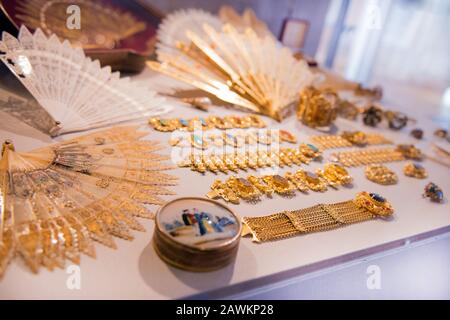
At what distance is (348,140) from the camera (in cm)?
230

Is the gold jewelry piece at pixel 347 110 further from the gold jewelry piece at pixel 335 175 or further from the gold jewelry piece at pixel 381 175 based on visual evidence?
the gold jewelry piece at pixel 335 175

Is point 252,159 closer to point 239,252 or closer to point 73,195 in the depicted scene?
point 239,252

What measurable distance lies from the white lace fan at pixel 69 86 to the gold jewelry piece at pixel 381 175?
1.06 metres

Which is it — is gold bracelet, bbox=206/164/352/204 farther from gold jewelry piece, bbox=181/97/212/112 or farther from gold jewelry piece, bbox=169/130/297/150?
gold jewelry piece, bbox=181/97/212/112

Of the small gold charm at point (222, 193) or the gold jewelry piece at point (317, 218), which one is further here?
the small gold charm at point (222, 193)

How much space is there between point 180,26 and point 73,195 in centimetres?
184

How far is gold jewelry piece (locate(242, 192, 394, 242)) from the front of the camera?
1407 millimetres

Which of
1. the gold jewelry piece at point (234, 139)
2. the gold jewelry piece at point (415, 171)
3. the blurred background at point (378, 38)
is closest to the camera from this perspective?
the gold jewelry piece at point (234, 139)

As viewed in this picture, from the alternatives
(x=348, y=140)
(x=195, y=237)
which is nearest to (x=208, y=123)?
(x=348, y=140)

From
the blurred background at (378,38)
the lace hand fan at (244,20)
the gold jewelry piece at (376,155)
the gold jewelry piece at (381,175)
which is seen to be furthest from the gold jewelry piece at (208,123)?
the blurred background at (378,38)

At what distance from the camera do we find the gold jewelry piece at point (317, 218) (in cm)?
141
